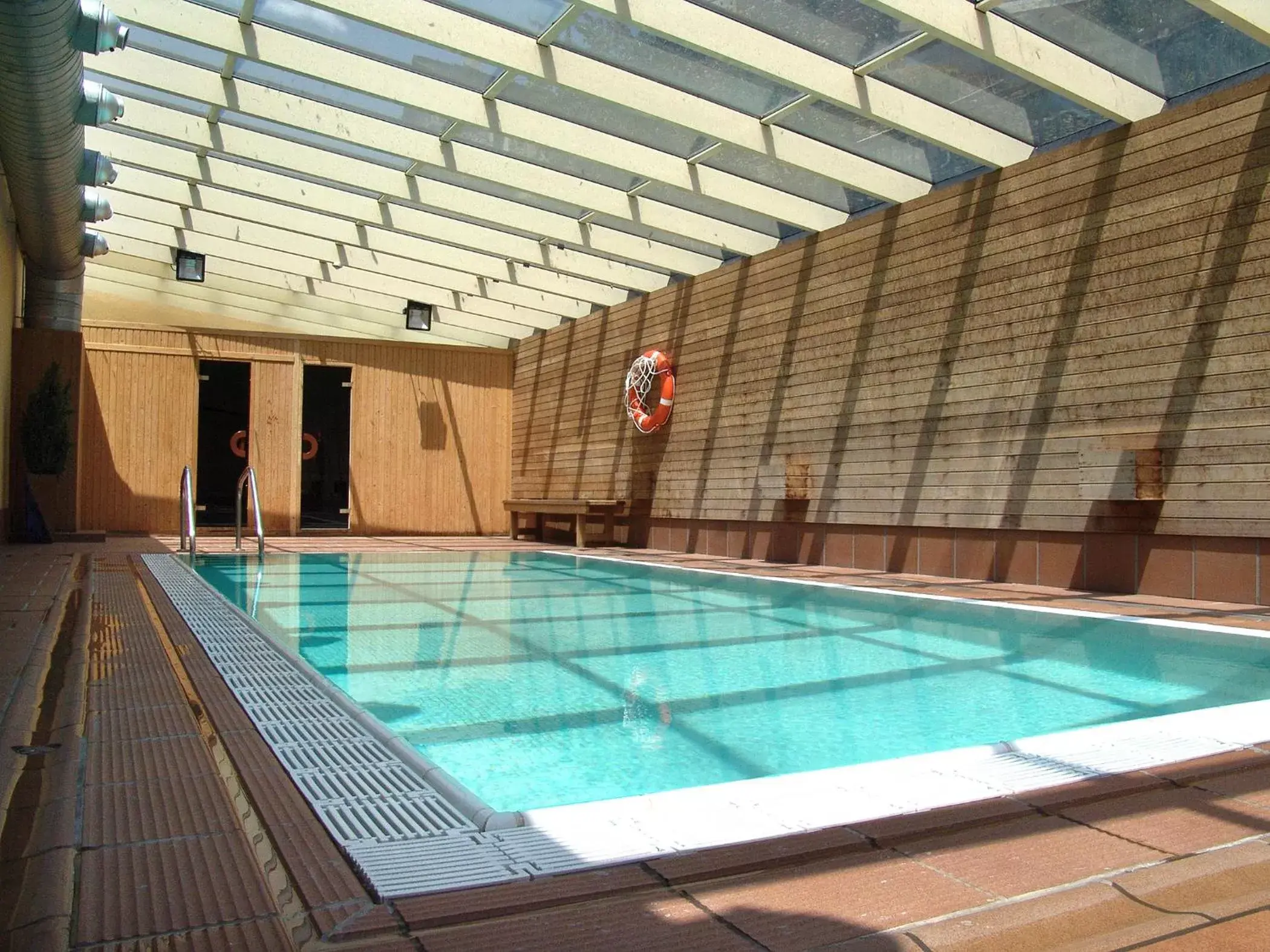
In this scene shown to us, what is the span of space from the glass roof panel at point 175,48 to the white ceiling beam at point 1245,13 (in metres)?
5.68

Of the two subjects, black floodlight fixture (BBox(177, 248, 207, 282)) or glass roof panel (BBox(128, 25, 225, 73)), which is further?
black floodlight fixture (BBox(177, 248, 207, 282))

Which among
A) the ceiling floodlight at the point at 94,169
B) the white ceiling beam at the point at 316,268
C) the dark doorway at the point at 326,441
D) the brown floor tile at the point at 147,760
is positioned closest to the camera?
the brown floor tile at the point at 147,760

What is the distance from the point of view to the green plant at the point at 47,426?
9.20m

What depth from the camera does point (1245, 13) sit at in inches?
195

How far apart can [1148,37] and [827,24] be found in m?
1.80

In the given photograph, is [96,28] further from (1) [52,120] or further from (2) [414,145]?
(2) [414,145]

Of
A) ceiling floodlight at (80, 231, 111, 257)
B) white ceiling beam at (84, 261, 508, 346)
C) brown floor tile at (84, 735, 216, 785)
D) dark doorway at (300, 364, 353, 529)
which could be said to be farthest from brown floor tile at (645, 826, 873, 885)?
dark doorway at (300, 364, 353, 529)

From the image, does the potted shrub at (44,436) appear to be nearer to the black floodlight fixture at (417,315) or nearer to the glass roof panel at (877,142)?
the black floodlight fixture at (417,315)

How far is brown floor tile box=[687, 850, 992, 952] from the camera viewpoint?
4.81ft

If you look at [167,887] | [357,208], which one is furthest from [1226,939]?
[357,208]

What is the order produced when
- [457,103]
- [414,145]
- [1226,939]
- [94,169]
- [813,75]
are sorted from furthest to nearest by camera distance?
[414,145]
[94,169]
[457,103]
[813,75]
[1226,939]

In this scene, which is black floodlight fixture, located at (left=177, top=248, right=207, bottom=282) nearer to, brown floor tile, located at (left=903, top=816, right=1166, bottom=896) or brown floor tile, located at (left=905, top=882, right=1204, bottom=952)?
brown floor tile, located at (left=903, top=816, right=1166, bottom=896)

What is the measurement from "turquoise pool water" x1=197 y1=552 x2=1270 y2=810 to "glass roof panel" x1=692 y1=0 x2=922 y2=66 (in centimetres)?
329

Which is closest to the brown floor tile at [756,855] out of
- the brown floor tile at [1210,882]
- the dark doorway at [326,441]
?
the brown floor tile at [1210,882]
